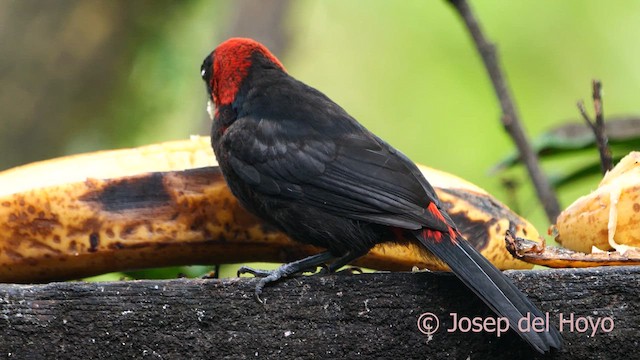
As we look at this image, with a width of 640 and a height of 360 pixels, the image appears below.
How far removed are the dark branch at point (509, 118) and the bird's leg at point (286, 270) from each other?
0.95 metres

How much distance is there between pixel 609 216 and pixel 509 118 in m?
0.98

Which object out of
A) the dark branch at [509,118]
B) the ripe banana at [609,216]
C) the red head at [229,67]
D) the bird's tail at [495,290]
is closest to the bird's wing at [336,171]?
the bird's tail at [495,290]

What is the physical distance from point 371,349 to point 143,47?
3390 millimetres

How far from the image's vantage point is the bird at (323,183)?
234cm

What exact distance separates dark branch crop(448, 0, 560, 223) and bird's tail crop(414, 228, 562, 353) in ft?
3.37

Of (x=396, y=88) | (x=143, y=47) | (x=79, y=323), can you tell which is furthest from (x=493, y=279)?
(x=396, y=88)

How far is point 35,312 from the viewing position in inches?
80.2

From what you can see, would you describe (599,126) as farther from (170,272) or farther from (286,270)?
(170,272)

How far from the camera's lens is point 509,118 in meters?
3.26

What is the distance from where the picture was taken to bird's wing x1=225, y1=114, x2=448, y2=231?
238cm

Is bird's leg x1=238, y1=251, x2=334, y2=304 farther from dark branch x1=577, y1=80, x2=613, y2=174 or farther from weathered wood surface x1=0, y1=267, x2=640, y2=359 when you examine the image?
dark branch x1=577, y1=80, x2=613, y2=174

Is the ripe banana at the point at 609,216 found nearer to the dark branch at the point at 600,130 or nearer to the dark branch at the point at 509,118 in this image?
the dark branch at the point at 600,130

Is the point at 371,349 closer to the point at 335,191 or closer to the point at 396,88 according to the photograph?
the point at 335,191

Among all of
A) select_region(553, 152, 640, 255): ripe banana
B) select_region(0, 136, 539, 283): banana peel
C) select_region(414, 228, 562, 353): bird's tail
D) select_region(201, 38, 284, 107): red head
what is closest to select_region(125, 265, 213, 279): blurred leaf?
select_region(0, 136, 539, 283): banana peel
